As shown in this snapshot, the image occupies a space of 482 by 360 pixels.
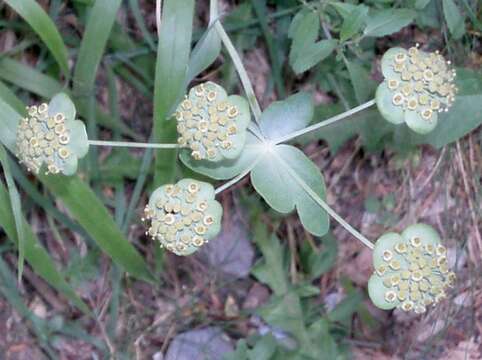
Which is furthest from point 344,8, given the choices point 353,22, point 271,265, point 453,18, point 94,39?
point 271,265

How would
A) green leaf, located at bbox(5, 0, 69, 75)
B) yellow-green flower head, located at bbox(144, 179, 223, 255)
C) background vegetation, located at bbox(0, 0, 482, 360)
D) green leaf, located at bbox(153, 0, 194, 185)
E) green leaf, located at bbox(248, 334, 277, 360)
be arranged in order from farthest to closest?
1. background vegetation, located at bbox(0, 0, 482, 360)
2. green leaf, located at bbox(248, 334, 277, 360)
3. green leaf, located at bbox(5, 0, 69, 75)
4. green leaf, located at bbox(153, 0, 194, 185)
5. yellow-green flower head, located at bbox(144, 179, 223, 255)

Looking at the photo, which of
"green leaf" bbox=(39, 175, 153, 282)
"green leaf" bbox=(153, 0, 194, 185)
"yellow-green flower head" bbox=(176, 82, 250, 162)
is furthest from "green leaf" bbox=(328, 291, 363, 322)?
"yellow-green flower head" bbox=(176, 82, 250, 162)

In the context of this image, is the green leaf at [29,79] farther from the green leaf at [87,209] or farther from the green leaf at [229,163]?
the green leaf at [229,163]

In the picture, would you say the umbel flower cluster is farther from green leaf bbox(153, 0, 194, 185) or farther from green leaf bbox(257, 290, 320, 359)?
green leaf bbox(257, 290, 320, 359)

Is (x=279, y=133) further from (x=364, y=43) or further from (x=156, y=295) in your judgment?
(x=156, y=295)

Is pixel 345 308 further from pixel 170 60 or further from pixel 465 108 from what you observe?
pixel 170 60

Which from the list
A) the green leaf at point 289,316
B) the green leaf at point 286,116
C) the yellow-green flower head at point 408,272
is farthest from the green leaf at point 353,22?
the green leaf at point 289,316
